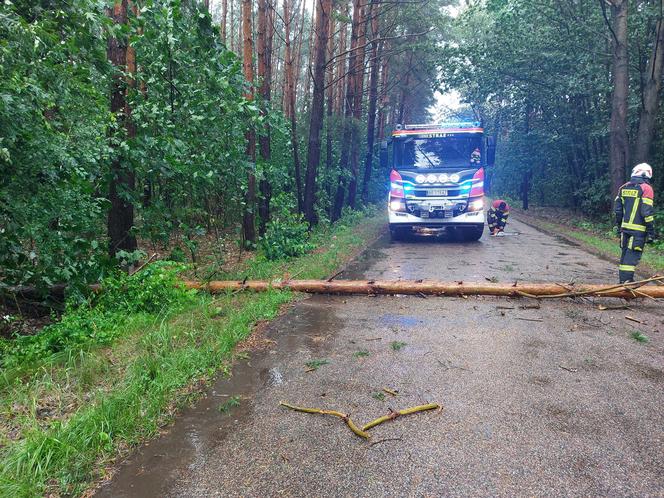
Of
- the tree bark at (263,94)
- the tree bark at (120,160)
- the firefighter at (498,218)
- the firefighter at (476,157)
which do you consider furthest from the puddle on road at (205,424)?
the firefighter at (498,218)

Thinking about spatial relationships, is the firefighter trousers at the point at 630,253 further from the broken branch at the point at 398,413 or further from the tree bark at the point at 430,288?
the broken branch at the point at 398,413

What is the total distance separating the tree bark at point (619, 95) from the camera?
13.0 meters

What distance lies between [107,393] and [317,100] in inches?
430

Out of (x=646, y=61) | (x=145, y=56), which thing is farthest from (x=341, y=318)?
(x=646, y=61)

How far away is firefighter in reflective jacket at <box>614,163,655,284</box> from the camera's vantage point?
22.7 feet

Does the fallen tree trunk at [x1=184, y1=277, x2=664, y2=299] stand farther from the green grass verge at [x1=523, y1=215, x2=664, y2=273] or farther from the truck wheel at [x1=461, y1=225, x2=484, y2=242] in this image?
the truck wheel at [x1=461, y1=225, x2=484, y2=242]

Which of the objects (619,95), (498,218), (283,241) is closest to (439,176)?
(498,218)

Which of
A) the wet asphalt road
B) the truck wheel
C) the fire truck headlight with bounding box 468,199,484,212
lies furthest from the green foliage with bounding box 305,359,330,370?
the truck wheel

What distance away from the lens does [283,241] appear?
1073cm

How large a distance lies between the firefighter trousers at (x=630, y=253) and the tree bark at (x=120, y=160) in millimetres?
7497

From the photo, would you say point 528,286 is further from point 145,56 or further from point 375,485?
point 145,56

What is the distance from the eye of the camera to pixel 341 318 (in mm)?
6094

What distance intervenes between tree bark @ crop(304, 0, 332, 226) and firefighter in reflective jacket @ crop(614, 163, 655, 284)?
8.30m

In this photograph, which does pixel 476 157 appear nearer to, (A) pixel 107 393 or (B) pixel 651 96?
(B) pixel 651 96
